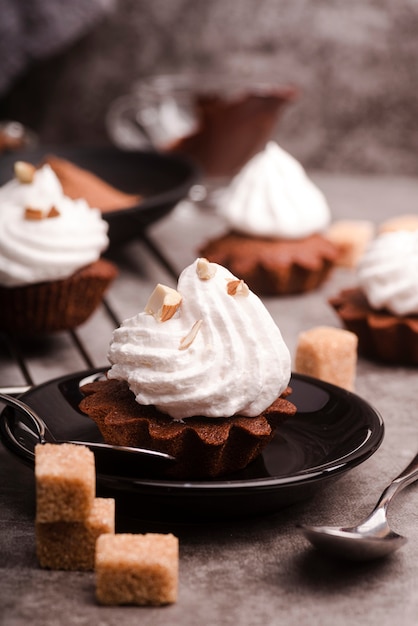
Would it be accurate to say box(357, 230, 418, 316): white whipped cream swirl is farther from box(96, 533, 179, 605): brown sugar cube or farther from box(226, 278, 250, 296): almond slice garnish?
box(96, 533, 179, 605): brown sugar cube

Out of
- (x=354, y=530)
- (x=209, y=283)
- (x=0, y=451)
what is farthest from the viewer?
(x=0, y=451)

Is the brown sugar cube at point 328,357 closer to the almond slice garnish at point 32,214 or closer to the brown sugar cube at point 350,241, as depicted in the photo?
the almond slice garnish at point 32,214

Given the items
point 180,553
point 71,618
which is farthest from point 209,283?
point 71,618

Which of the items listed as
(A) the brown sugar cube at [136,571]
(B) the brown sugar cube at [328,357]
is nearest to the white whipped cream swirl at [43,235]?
(B) the brown sugar cube at [328,357]

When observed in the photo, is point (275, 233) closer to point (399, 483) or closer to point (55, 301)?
point (55, 301)

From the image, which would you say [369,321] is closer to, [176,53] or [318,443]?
[318,443]

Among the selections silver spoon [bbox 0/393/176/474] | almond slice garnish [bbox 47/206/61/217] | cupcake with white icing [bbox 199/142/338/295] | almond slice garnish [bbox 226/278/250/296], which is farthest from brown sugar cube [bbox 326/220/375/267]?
silver spoon [bbox 0/393/176/474]
